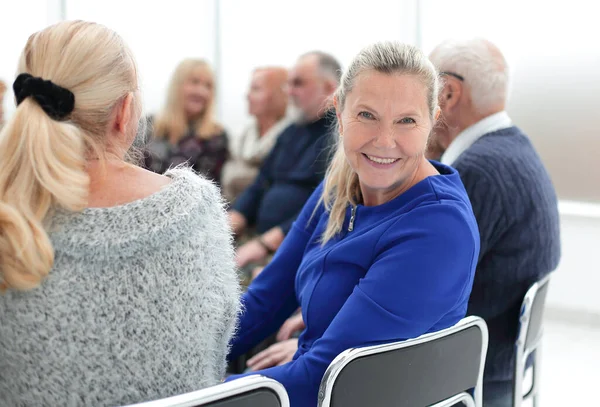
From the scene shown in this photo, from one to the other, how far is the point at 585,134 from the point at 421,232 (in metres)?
3.08

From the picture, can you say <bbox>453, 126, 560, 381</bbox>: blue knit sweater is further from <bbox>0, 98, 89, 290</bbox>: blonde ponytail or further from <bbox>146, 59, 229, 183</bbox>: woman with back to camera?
<bbox>146, 59, 229, 183</bbox>: woman with back to camera

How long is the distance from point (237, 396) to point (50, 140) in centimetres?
53

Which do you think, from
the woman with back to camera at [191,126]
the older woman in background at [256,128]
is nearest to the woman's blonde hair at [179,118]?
the woman with back to camera at [191,126]

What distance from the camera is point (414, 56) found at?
5.06 ft

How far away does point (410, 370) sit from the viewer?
51.9 inches

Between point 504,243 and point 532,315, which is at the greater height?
point 504,243

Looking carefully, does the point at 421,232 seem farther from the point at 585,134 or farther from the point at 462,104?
the point at 585,134

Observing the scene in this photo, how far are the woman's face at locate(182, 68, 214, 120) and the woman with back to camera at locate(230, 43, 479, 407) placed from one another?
2.59 metres

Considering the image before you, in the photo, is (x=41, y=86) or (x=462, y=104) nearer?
(x=41, y=86)

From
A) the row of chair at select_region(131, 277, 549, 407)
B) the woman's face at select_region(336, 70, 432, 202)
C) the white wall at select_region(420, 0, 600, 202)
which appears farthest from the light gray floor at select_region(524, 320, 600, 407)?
the woman's face at select_region(336, 70, 432, 202)

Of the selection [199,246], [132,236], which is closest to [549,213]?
[199,246]

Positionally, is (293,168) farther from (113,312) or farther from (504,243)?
(113,312)

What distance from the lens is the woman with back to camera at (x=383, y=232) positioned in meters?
1.40

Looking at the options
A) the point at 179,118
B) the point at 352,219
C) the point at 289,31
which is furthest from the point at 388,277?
the point at 289,31
